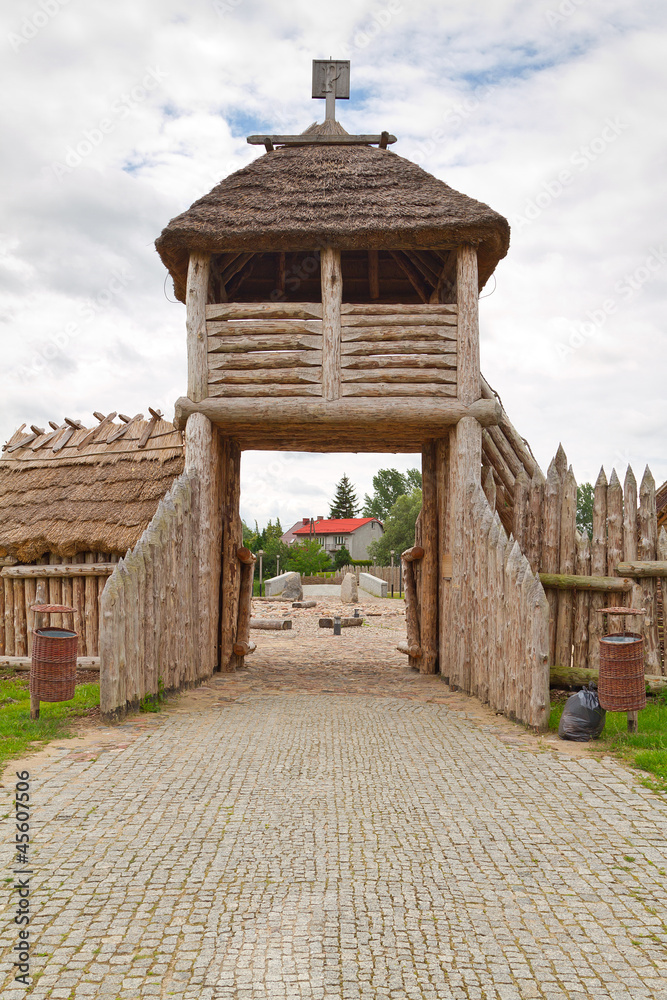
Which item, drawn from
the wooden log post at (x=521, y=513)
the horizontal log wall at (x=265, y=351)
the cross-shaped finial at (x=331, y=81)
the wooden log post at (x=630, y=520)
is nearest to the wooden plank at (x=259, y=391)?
the horizontal log wall at (x=265, y=351)

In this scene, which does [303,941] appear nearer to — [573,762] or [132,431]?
[573,762]

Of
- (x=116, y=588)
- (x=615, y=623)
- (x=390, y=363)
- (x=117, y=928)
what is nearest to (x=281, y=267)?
(x=390, y=363)

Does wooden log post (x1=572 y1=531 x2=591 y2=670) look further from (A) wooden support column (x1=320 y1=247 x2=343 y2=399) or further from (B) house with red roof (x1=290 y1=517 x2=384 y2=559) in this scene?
(B) house with red roof (x1=290 y1=517 x2=384 y2=559)

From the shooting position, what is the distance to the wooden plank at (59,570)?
1041 cm

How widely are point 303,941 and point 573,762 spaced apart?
3.30 m

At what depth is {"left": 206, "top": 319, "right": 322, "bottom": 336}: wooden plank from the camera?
31.7ft

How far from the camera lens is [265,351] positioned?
9703mm

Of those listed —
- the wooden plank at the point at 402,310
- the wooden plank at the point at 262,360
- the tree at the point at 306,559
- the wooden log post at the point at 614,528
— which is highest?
the wooden plank at the point at 402,310

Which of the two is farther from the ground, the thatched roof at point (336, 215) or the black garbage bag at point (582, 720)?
the thatched roof at point (336, 215)

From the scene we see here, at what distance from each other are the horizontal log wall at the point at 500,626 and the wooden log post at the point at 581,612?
1.00 m

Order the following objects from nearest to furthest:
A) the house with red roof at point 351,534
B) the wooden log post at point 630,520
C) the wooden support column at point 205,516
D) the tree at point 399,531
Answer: the wooden log post at point 630,520 < the wooden support column at point 205,516 < the tree at point 399,531 < the house with red roof at point 351,534

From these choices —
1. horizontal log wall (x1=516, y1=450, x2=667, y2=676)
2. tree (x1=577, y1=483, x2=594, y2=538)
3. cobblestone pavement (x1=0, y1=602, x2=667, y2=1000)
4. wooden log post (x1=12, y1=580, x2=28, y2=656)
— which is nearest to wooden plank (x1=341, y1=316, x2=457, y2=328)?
horizontal log wall (x1=516, y1=450, x2=667, y2=676)

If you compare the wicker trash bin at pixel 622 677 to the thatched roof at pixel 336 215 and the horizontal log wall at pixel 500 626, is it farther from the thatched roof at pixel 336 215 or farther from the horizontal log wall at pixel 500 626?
the thatched roof at pixel 336 215

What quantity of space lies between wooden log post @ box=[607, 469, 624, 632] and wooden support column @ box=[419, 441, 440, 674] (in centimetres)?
321
